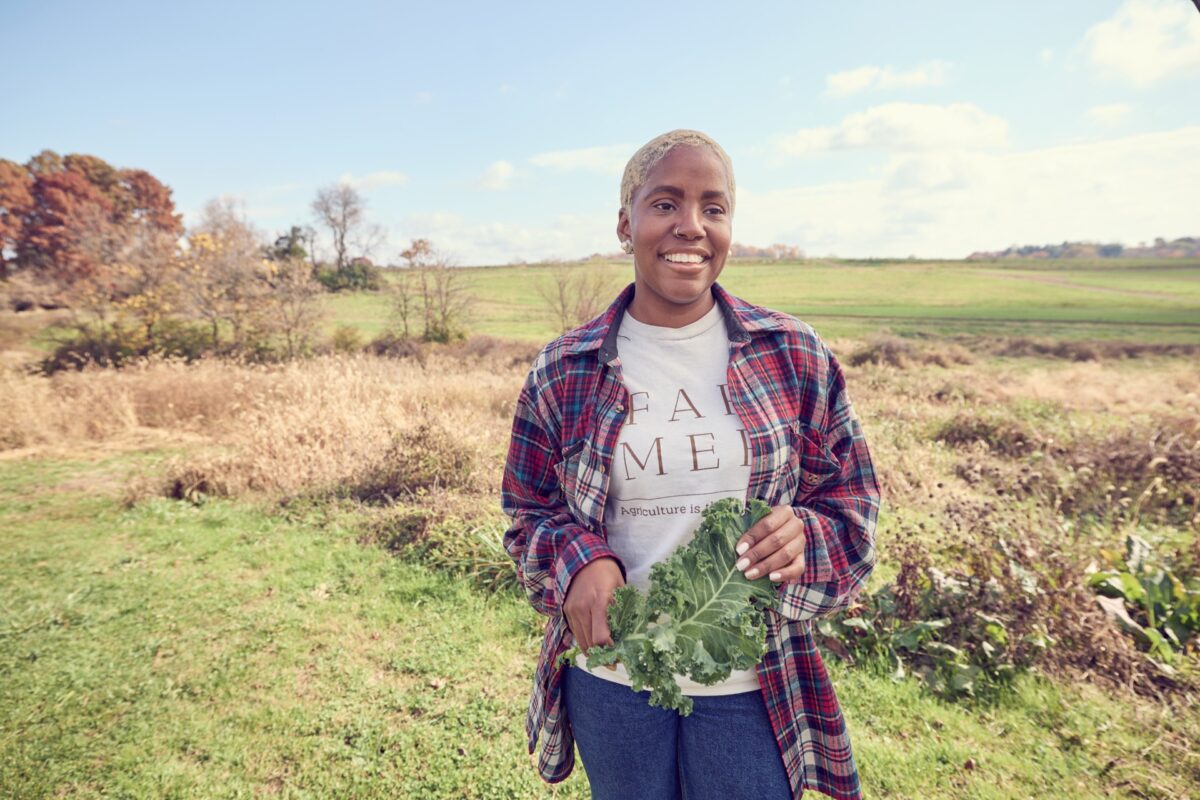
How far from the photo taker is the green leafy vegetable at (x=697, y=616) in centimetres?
158

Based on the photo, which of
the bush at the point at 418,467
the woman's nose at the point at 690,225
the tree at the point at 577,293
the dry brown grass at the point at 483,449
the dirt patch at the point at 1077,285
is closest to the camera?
the woman's nose at the point at 690,225

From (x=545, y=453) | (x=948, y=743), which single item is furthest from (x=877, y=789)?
(x=545, y=453)

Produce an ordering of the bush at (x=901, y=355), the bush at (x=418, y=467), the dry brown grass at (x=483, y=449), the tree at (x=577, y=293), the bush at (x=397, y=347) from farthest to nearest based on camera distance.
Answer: the tree at (x=577, y=293) < the bush at (x=901, y=355) < the bush at (x=397, y=347) < the bush at (x=418, y=467) < the dry brown grass at (x=483, y=449)

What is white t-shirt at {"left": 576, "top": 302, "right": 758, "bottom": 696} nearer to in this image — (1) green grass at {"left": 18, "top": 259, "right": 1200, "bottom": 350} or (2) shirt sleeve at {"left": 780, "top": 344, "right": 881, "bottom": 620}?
(2) shirt sleeve at {"left": 780, "top": 344, "right": 881, "bottom": 620}

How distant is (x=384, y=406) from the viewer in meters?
10.8

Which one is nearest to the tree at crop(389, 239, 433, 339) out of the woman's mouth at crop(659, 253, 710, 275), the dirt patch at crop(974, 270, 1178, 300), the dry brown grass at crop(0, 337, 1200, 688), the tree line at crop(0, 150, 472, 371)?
the tree line at crop(0, 150, 472, 371)

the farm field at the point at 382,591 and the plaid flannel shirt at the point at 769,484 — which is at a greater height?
the plaid flannel shirt at the point at 769,484

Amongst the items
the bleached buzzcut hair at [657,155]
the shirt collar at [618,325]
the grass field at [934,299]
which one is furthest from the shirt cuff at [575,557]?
the grass field at [934,299]

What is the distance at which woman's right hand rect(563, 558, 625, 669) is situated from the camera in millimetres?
1592

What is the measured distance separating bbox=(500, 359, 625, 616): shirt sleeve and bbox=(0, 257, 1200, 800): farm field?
264cm

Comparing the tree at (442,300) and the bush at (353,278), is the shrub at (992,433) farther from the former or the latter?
the bush at (353,278)

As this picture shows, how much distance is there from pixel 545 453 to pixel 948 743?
12.0ft

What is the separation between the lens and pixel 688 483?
5.69ft

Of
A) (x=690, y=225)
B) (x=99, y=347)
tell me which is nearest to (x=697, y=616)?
(x=690, y=225)
